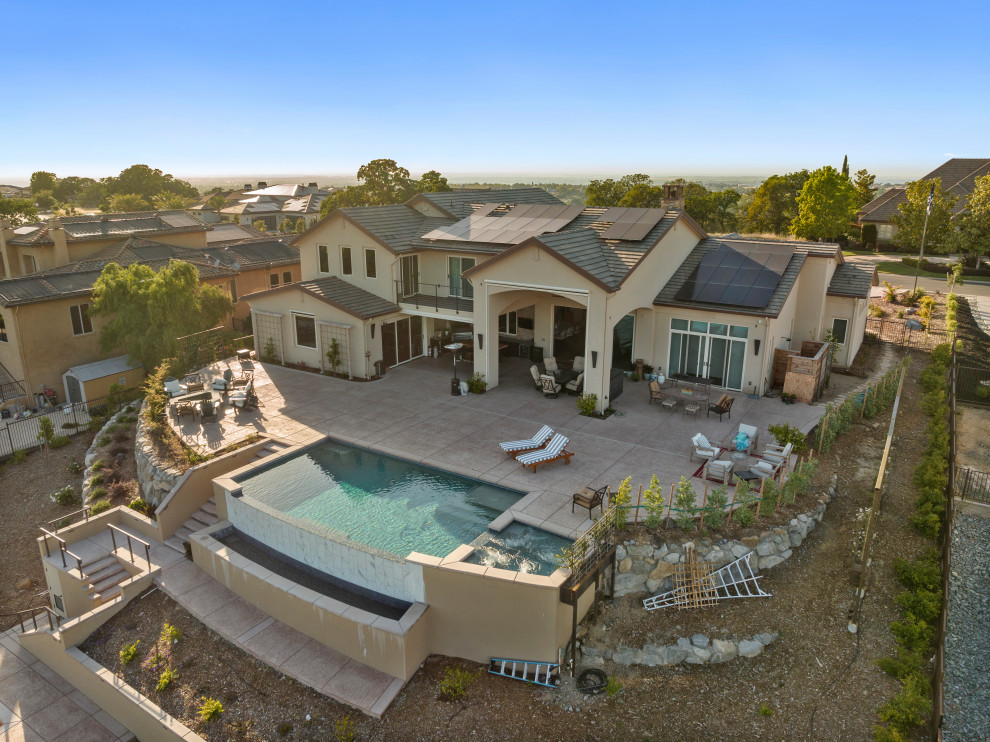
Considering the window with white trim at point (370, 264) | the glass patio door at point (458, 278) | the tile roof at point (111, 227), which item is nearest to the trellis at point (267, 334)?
the window with white trim at point (370, 264)

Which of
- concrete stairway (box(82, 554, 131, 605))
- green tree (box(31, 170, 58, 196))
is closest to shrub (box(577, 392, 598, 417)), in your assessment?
concrete stairway (box(82, 554, 131, 605))

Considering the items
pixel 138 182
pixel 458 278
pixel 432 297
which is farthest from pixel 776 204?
pixel 138 182

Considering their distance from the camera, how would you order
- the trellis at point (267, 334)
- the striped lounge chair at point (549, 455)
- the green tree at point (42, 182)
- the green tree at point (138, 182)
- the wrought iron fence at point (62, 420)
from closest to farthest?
the striped lounge chair at point (549, 455), the wrought iron fence at point (62, 420), the trellis at point (267, 334), the green tree at point (138, 182), the green tree at point (42, 182)

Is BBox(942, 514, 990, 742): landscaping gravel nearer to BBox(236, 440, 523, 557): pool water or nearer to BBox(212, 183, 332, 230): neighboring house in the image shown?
BBox(236, 440, 523, 557): pool water

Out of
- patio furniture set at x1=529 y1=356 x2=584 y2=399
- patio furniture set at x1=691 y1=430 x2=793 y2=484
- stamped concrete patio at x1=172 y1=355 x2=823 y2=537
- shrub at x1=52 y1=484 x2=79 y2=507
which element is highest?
patio furniture set at x1=529 y1=356 x2=584 y2=399

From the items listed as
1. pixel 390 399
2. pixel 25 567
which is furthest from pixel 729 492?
pixel 25 567

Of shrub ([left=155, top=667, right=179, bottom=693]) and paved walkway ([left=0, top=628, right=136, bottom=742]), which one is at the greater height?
shrub ([left=155, top=667, right=179, bottom=693])

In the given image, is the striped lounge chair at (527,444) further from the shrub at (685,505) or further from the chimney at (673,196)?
the chimney at (673,196)
